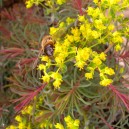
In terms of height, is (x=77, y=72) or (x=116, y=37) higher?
(x=116, y=37)

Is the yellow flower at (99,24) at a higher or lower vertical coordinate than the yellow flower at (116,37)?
higher

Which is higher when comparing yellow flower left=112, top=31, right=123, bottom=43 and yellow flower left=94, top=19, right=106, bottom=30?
yellow flower left=94, top=19, right=106, bottom=30

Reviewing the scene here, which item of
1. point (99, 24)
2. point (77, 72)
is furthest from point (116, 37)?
point (77, 72)

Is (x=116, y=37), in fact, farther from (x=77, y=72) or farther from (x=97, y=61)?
(x=77, y=72)

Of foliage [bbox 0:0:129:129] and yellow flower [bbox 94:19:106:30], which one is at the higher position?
yellow flower [bbox 94:19:106:30]

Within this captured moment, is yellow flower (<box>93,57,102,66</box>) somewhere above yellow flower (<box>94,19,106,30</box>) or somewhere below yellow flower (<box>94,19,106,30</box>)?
below

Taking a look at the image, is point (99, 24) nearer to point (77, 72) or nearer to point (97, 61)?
point (97, 61)

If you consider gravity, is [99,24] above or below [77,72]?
above

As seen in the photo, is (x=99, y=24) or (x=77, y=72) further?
(x=77, y=72)
